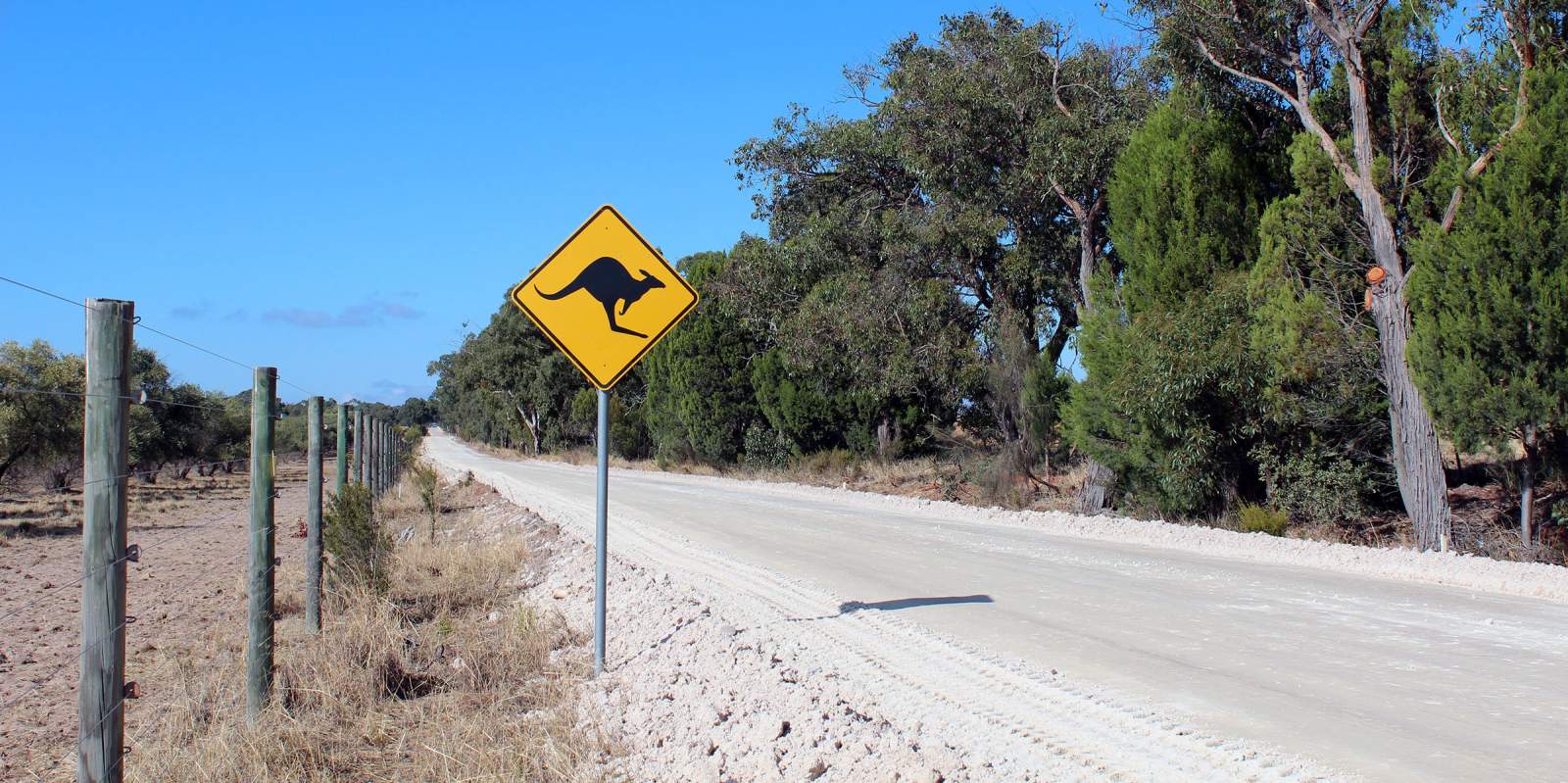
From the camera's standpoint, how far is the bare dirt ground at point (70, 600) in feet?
25.8

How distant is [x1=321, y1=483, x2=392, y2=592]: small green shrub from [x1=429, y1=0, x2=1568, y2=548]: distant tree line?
36.6ft

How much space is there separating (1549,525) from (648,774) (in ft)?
42.4

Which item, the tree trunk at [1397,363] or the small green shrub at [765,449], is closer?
the tree trunk at [1397,363]

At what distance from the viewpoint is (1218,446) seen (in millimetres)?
A: 17547

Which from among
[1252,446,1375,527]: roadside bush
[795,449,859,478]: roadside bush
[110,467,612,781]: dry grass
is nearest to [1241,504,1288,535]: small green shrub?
[1252,446,1375,527]: roadside bush

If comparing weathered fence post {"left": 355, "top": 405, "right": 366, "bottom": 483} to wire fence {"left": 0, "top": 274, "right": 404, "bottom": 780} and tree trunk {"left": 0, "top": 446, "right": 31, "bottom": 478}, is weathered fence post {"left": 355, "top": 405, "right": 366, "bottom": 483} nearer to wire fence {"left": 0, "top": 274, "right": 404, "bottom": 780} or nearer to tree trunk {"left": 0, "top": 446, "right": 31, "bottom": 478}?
wire fence {"left": 0, "top": 274, "right": 404, "bottom": 780}

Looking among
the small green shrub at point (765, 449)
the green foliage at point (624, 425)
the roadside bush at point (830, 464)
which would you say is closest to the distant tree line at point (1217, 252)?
the roadside bush at point (830, 464)

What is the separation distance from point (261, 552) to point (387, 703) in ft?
4.05

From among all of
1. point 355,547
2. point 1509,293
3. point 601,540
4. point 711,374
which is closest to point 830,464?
point 711,374

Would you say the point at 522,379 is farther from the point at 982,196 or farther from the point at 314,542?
the point at 314,542

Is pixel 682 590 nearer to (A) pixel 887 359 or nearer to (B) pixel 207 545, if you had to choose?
(B) pixel 207 545

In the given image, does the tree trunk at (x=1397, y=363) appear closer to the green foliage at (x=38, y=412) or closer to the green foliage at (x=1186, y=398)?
the green foliage at (x=1186, y=398)

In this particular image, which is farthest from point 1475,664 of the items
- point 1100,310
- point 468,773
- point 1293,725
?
point 1100,310

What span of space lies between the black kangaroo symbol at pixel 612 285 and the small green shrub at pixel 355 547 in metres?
4.77
